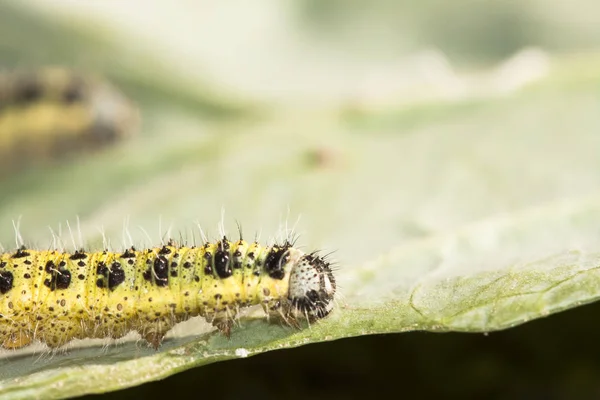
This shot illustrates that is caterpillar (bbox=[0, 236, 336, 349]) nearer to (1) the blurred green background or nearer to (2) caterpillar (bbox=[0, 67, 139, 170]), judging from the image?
(1) the blurred green background

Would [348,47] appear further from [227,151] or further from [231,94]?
[227,151]

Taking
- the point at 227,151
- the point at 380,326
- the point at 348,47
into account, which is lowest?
the point at 380,326

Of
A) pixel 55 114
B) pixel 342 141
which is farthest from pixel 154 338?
pixel 55 114

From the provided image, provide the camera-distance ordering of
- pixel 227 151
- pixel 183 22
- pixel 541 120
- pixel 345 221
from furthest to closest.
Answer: pixel 183 22
pixel 227 151
pixel 541 120
pixel 345 221

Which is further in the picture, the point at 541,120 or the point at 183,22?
the point at 183,22

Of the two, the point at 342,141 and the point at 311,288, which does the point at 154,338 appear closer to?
the point at 311,288

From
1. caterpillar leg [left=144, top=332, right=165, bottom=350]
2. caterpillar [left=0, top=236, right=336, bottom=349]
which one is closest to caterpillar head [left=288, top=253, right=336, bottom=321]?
caterpillar [left=0, top=236, right=336, bottom=349]

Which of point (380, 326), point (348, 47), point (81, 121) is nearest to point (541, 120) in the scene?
point (348, 47)

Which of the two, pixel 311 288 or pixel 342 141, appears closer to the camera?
pixel 311 288
